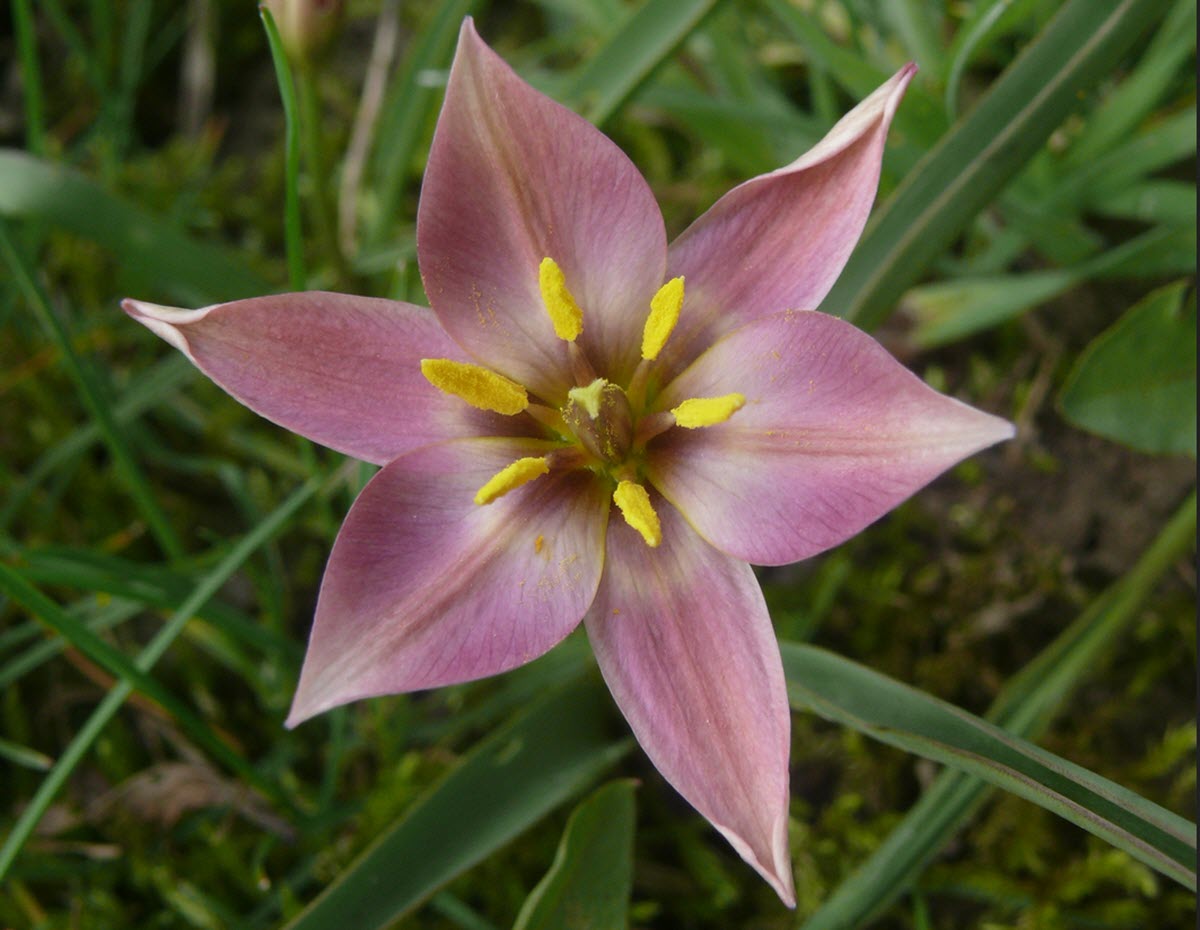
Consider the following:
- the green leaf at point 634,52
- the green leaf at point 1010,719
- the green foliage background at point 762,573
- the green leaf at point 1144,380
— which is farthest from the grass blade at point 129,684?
the green leaf at point 1144,380

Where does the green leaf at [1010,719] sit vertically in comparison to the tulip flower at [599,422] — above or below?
below

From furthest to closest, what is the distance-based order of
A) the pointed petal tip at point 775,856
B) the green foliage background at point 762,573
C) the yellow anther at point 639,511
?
1. the green foliage background at point 762,573
2. the yellow anther at point 639,511
3. the pointed petal tip at point 775,856

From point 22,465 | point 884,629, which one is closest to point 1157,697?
point 884,629

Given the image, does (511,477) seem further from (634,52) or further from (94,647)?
(634,52)

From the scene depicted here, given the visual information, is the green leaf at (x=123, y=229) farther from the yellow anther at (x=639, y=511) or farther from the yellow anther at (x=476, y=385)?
the yellow anther at (x=639, y=511)

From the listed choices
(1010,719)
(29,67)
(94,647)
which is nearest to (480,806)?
(94,647)

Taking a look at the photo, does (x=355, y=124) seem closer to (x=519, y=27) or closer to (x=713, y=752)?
(x=519, y=27)
